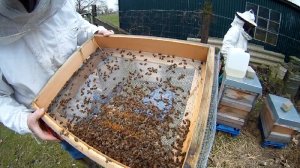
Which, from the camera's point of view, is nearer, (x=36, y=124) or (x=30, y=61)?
(x=36, y=124)

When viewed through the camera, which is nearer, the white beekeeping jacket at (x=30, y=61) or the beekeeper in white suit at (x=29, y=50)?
the beekeeper in white suit at (x=29, y=50)

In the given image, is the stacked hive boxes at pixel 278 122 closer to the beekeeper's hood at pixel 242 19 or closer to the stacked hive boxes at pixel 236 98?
the stacked hive boxes at pixel 236 98

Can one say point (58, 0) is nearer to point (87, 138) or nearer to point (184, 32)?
point (87, 138)

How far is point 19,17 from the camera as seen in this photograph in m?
1.97

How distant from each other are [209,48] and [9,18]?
1.69m

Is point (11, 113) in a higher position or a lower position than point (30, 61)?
lower

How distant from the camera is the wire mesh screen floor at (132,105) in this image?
203 cm

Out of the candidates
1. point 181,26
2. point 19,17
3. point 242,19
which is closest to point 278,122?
point 242,19

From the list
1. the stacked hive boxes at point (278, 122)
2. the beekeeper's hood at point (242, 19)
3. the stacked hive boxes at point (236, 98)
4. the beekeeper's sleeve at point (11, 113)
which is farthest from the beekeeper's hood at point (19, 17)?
the beekeeper's hood at point (242, 19)

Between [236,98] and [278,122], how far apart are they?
0.84m

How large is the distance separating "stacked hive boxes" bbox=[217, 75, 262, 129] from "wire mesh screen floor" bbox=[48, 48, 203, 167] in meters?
2.12

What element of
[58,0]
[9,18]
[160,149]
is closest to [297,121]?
[160,149]

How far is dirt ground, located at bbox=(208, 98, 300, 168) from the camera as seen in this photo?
5031mm

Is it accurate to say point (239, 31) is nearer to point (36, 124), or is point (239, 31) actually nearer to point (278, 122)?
point (278, 122)
